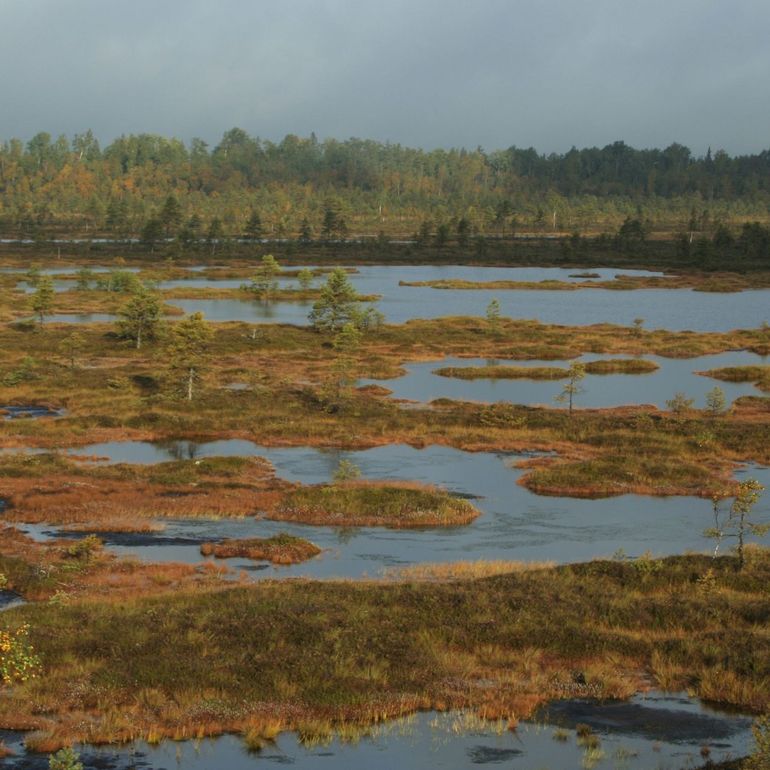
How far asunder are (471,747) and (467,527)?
21.5m

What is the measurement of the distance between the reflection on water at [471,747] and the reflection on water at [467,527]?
44.7 ft

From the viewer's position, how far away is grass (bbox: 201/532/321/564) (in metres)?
39.3

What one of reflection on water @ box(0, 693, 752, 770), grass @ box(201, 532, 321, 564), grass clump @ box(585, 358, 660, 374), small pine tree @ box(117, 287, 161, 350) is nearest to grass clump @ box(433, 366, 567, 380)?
grass clump @ box(585, 358, 660, 374)

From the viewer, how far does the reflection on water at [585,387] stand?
75062 millimetres

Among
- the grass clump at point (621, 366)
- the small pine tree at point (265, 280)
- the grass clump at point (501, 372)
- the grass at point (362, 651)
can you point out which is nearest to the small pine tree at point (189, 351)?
the grass clump at point (501, 372)

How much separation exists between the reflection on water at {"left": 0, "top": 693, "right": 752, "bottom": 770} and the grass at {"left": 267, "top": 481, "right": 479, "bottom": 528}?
20.2m

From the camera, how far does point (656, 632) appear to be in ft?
98.7

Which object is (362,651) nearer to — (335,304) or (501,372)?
(501,372)

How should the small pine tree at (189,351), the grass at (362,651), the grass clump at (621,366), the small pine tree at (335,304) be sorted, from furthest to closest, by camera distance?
1. the small pine tree at (335,304)
2. the grass clump at (621,366)
3. the small pine tree at (189,351)
4. the grass at (362,651)

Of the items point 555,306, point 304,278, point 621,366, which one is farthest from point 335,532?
point 304,278

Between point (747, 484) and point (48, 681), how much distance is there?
2555 centimetres

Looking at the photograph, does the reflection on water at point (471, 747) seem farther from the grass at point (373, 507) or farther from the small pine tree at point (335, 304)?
the small pine tree at point (335, 304)

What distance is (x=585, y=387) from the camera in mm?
80562

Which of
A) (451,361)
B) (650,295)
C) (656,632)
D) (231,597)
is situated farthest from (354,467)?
(650,295)
